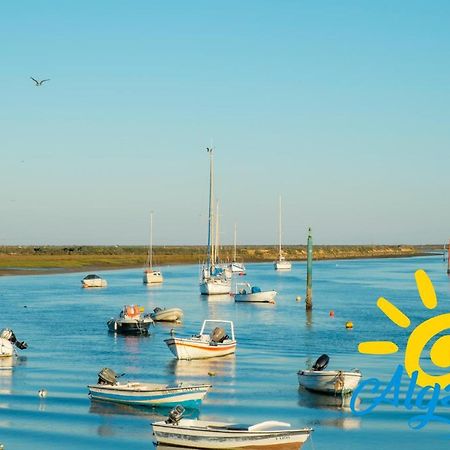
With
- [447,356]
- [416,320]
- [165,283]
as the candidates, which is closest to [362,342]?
[447,356]

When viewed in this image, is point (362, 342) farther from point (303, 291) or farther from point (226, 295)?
point (303, 291)

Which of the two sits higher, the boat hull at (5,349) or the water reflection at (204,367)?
the boat hull at (5,349)

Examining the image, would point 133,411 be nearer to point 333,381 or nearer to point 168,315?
point 333,381

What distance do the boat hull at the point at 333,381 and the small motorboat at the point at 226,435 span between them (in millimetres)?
9984

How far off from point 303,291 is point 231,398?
82.3m

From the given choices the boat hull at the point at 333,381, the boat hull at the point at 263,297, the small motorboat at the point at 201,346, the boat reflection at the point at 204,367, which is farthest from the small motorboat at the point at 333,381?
the boat hull at the point at 263,297

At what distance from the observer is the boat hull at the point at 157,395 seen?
1462 inches

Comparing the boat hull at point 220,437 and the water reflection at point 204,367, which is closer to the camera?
the boat hull at point 220,437

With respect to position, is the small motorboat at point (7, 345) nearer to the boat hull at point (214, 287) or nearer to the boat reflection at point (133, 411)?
the boat reflection at point (133, 411)

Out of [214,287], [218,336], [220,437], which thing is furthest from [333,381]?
[214,287]

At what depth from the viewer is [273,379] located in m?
45.4

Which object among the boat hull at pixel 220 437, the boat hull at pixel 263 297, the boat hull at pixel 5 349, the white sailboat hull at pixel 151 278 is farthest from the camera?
the white sailboat hull at pixel 151 278

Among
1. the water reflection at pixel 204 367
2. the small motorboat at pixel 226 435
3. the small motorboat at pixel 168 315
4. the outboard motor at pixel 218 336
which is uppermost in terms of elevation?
the outboard motor at pixel 218 336

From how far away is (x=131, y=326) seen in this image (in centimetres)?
6650
